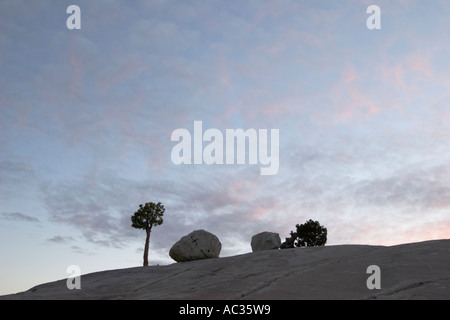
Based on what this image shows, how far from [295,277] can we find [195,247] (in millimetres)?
10553

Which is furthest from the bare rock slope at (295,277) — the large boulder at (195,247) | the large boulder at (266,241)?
the large boulder at (266,241)

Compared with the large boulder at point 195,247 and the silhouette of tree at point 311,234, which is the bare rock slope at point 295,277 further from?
the silhouette of tree at point 311,234

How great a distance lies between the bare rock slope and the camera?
1191cm

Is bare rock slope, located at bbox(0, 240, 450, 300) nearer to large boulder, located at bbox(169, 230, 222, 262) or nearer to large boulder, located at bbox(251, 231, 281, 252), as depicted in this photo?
large boulder, located at bbox(169, 230, 222, 262)

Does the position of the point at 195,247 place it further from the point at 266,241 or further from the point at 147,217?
the point at 147,217

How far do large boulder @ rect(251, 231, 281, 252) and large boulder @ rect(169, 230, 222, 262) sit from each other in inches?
170

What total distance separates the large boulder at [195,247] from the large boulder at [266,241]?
4.31m

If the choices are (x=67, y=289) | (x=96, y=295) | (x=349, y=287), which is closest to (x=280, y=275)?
(x=349, y=287)

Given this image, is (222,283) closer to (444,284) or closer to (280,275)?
(280,275)

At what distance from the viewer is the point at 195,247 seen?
23.8 m

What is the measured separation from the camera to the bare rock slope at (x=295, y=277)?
11906 millimetres

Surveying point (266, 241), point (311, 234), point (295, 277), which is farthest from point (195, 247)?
point (311, 234)

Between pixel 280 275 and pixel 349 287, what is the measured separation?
300cm

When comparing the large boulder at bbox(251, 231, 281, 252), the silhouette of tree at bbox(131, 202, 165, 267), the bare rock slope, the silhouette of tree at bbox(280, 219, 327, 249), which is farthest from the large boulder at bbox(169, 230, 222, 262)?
the silhouette of tree at bbox(280, 219, 327, 249)
